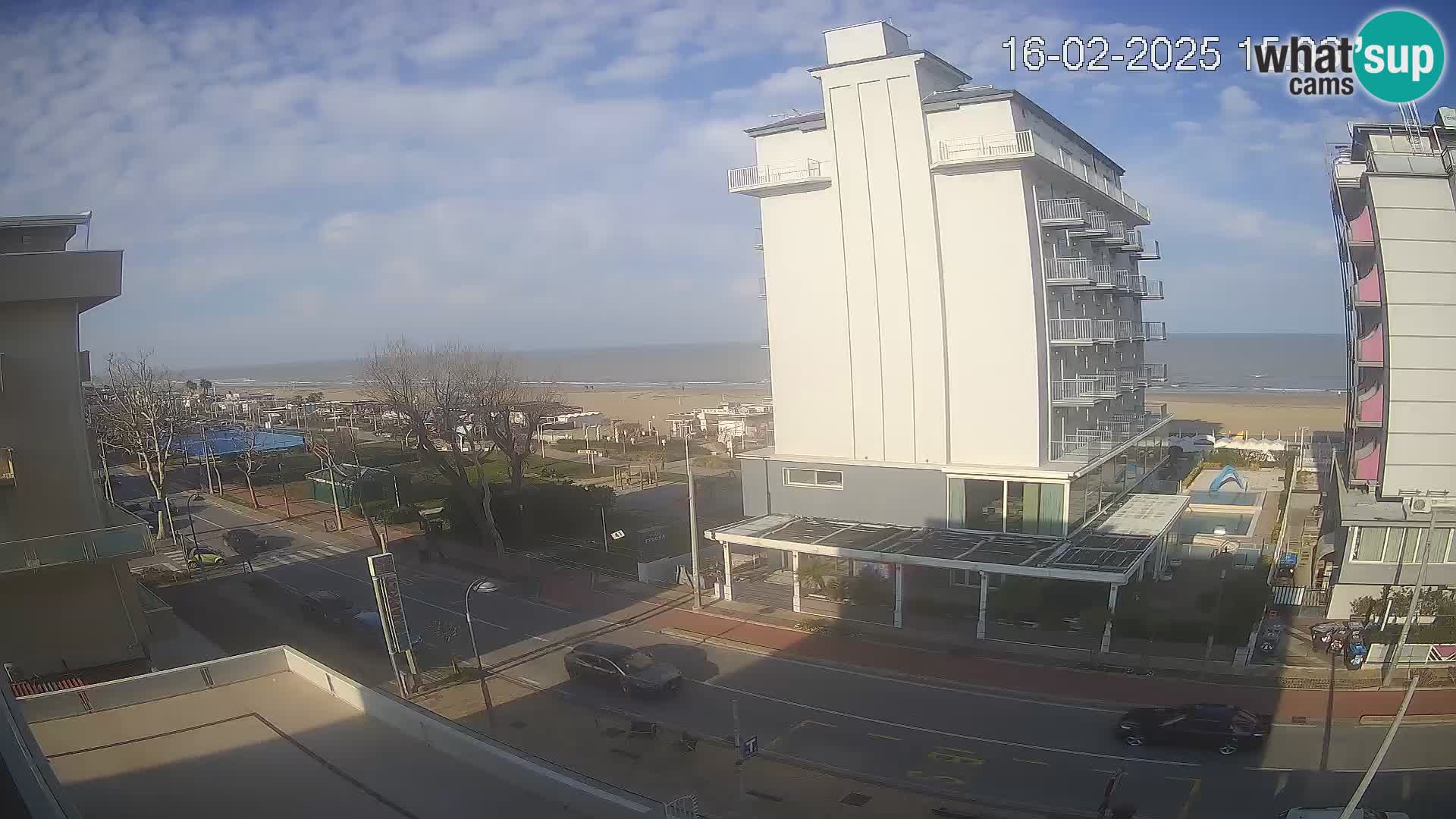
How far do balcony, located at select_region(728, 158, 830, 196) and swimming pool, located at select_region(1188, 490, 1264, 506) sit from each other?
73.7ft

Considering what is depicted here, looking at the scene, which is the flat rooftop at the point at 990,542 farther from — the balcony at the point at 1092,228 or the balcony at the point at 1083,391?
the balcony at the point at 1092,228

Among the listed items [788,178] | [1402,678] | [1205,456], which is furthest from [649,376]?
[1402,678]

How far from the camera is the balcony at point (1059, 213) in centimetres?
2622

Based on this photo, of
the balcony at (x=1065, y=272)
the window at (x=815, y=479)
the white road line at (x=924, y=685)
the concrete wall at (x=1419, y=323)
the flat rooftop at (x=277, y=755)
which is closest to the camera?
the flat rooftop at (x=277, y=755)

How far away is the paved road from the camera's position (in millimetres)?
15133

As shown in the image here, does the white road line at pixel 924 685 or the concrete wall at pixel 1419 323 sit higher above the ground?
the concrete wall at pixel 1419 323

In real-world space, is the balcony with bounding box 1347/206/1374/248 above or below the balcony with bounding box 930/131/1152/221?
below

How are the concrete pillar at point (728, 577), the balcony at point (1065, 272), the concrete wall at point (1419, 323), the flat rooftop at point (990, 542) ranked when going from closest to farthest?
the flat rooftop at point (990, 542) < the concrete wall at point (1419, 323) < the balcony at point (1065, 272) < the concrete pillar at point (728, 577)

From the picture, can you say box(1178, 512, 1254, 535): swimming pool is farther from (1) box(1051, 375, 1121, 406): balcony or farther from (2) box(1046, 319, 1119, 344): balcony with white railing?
(2) box(1046, 319, 1119, 344): balcony with white railing

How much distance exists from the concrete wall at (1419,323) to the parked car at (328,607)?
31991mm

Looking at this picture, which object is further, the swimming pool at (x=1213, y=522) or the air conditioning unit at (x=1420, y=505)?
the swimming pool at (x=1213, y=522)

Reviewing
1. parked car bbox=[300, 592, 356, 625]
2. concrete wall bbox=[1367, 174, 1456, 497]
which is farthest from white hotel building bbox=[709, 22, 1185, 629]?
parked car bbox=[300, 592, 356, 625]

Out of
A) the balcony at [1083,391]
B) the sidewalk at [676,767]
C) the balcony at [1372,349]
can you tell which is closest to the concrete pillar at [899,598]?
the balcony at [1083,391]

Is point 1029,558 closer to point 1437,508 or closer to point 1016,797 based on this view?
point 1016,797
